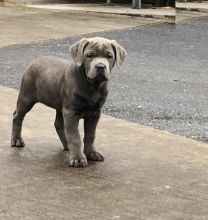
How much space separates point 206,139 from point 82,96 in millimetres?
1777

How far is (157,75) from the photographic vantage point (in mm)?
10867

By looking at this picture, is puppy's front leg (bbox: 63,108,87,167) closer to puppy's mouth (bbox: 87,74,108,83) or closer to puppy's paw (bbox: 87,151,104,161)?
puppy's paw (bbox: 87,151,104,161)

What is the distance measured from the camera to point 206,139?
22.8ft

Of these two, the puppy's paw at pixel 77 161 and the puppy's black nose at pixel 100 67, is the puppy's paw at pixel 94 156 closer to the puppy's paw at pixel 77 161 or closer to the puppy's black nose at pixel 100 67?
the puppy's paw at pixel 77 161

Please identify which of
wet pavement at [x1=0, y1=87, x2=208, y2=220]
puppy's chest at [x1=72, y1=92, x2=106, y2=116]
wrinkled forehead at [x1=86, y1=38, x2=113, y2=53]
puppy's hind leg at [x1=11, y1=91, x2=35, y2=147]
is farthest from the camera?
puppy's hind leg at [x1=11, y1=91, x2=35, y2=147]

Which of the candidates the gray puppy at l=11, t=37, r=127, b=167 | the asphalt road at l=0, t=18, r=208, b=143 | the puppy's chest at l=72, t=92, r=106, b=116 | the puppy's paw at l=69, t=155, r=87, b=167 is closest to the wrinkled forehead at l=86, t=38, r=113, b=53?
the gray puppy at l=11, t=37, r=127, b=167

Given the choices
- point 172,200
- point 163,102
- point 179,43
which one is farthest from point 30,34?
point 172,200

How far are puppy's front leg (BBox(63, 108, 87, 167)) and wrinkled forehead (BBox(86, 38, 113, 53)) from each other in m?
0.59

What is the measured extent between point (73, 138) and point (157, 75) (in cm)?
523

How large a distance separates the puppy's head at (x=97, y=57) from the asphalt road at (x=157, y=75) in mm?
1770

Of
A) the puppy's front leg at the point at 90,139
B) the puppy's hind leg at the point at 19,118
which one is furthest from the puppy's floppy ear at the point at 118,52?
the puppy's hind leg at the point at 19,118

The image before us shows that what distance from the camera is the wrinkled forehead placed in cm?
560

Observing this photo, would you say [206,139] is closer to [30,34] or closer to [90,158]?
[90,158]

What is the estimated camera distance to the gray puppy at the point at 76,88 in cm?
561
